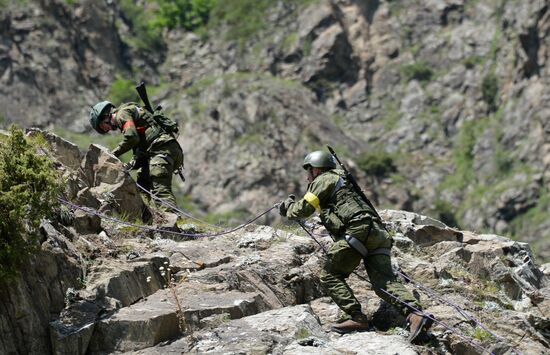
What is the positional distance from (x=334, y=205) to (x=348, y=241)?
17.9 inches

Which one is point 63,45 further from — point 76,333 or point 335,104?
point 76,333

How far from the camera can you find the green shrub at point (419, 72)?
69.8 metres

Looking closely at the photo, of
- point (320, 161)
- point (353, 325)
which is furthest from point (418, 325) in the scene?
point (320, 161)

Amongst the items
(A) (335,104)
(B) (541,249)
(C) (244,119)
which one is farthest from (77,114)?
(B) (541,249)

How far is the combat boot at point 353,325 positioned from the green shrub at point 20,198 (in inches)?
120

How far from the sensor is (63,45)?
6950 cm

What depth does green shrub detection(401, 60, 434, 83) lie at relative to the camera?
69812 mm

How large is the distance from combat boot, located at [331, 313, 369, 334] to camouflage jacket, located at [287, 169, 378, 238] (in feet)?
2.97

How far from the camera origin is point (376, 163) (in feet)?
205

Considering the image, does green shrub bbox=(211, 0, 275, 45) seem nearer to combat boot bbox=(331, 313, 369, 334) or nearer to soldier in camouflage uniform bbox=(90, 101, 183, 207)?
soldier in camouflage uniform bbox=(90, 101, 183, 207)

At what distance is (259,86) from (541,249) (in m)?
27.7

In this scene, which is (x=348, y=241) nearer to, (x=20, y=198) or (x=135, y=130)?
(x=20, y=198)

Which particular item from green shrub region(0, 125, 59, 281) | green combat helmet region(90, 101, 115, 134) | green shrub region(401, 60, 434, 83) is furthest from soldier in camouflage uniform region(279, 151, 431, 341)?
green shrub region(401, 60, 434, 83)

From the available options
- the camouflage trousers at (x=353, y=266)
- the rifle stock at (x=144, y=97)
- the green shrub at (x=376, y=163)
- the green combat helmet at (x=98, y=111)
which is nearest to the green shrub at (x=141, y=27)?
the green shrub at (x=376, y=163)
